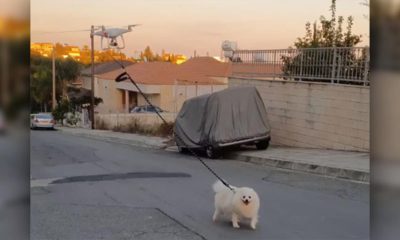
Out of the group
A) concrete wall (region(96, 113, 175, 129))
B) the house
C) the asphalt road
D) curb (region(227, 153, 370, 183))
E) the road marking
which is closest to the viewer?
the asphalt road

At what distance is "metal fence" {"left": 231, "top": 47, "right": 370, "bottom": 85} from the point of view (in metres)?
16.1

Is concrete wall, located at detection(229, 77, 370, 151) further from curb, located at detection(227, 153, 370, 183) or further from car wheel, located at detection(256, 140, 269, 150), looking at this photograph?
curb, located at detection(227, 153, 370, 183)

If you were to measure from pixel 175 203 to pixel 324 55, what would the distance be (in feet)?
35.6

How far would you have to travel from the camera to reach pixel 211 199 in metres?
9.13

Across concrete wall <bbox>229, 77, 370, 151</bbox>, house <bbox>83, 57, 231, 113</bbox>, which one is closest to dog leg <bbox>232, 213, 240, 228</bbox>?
concrete wall <bbox>229, 77, 370, 151</bbox>

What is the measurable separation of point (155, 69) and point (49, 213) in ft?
147

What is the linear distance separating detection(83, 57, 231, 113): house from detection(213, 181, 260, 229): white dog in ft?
105

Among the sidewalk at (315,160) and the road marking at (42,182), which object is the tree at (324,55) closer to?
the sidewalk at (315,160)

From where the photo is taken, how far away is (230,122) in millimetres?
17312

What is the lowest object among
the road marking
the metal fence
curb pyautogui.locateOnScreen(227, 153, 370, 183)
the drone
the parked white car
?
the parked white car

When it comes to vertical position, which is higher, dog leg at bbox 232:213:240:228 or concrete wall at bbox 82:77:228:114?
concrete wall at bbox 82:77:228:114

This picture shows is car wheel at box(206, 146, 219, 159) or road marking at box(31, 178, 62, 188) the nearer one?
road marking at box(31, 178, 62, 188)

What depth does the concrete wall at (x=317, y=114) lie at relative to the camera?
15.8 meters

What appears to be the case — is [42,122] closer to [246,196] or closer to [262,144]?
[262,144]
